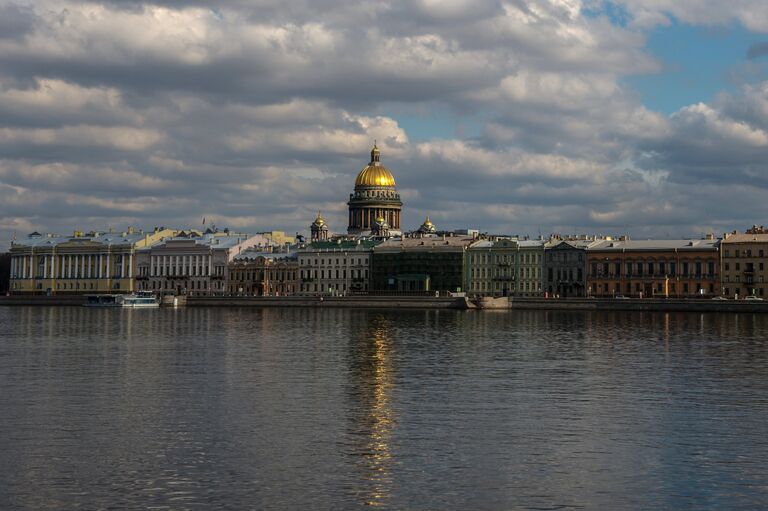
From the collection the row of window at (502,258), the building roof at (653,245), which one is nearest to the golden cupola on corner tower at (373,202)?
the row of window at (502,258)

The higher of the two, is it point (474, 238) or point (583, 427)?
point (474, 238)

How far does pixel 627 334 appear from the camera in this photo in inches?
2210

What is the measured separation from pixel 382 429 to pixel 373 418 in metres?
1.49

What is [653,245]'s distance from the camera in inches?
3930

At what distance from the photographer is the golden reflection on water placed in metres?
18.1

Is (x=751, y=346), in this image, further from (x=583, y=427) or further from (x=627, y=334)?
(x=583, y=427)

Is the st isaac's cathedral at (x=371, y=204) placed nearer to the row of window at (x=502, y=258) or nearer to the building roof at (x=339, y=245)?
the building roof at (x=339, y=245)

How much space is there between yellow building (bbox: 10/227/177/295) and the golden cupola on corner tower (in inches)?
787

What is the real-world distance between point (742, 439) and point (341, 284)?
9773cm

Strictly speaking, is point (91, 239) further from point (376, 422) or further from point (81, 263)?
point (376, 422)

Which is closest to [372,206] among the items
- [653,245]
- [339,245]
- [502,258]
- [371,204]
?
[371,204]

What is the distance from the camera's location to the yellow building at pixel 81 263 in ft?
429

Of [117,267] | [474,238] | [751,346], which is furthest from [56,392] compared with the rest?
[117,267]

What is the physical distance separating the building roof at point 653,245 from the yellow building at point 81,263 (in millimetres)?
50984
